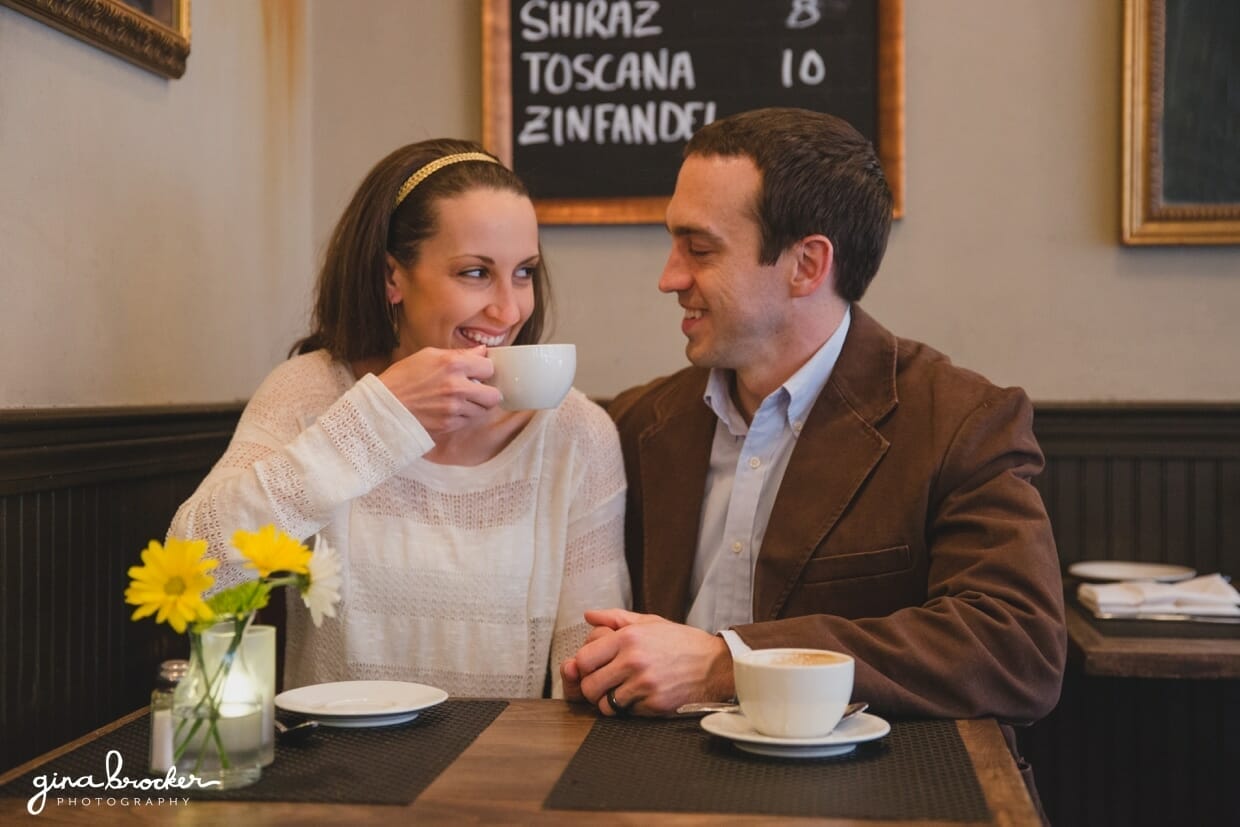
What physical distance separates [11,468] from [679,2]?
1.63 meters

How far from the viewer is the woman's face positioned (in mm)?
1941

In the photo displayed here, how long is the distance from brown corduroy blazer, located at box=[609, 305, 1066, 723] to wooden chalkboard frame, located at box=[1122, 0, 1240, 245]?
88cm

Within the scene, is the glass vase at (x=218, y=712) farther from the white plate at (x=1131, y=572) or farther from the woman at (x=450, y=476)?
the white plate at (x=1131, y=572)

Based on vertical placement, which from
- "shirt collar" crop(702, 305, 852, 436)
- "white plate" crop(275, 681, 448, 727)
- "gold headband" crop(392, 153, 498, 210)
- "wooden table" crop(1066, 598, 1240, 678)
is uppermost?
"gold headband" crop(392, 153, 498, 210)

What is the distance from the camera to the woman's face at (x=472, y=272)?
1941mm

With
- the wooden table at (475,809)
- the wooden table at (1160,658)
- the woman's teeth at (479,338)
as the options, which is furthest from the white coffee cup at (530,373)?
the wooden table at (1160,658)

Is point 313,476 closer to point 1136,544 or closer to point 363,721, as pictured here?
point 363,721

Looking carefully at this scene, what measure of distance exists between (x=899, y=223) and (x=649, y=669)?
1.48 metres

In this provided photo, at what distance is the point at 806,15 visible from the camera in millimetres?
2639

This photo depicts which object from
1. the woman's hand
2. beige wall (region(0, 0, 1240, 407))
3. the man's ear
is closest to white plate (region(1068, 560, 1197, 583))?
beige wall (region(0, 0, 1240, 407))

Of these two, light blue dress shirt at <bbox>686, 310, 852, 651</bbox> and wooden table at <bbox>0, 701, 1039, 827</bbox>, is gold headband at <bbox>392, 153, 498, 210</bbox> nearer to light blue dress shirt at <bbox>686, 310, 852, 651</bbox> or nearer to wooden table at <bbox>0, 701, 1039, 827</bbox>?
light blue dress shirt at <bbox>686, 310, 852, 651</bbox>

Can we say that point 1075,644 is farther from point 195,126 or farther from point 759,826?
point 195,126

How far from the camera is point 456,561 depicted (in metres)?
1.89

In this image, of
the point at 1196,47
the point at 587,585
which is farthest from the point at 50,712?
the point at 1196,47
